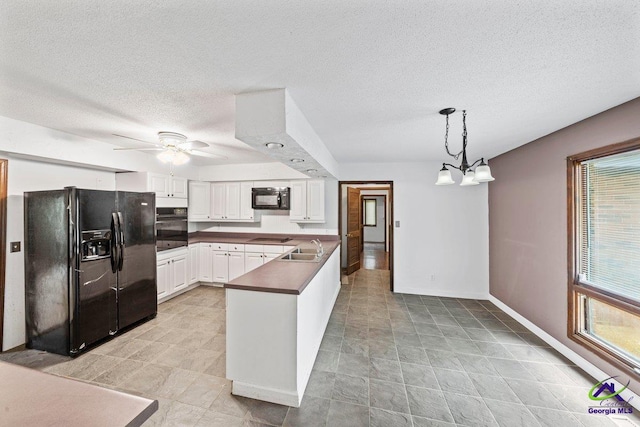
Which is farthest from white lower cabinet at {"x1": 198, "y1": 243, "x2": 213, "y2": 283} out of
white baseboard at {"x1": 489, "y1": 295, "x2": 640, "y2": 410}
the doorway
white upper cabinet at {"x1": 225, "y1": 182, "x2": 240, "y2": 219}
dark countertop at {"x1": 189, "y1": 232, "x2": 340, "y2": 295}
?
white baseboard at {"x1": 489, "y1": 295, "x2": 640, "y2": 410}

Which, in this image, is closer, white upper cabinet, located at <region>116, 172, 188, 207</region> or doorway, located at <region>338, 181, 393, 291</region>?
white upper cabinet, located at <region>116, 172, 188, 207</region>

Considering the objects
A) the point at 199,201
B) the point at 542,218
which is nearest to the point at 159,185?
the point at 199,201

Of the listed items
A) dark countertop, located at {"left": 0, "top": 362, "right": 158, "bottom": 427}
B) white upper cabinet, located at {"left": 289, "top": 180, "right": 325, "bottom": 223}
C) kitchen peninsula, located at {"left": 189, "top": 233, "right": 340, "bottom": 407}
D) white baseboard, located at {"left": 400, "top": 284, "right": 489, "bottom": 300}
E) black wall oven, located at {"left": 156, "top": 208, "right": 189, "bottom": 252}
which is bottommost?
white baseboard, located at {"left": 400, "top": 284, "right": 489, "bottom": 300}

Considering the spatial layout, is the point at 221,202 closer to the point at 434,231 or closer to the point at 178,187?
the point at 178,187

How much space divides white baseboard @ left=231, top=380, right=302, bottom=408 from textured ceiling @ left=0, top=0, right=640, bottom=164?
7.48ft

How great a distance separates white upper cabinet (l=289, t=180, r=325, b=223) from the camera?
4.59 meters

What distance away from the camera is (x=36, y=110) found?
7.19ft

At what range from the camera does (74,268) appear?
2.47m

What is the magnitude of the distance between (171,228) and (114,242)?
1261 mm

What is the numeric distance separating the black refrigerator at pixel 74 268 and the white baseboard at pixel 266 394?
6.11ft

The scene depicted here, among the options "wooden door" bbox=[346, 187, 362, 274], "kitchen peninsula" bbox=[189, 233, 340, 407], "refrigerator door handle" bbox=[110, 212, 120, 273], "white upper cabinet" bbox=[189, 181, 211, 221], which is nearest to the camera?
"kitchen peninsula" bbox=[189, 233, 340, 407]

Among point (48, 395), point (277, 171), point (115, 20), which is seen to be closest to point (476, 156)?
point (277, 171)

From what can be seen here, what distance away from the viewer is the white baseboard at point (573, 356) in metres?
1.89

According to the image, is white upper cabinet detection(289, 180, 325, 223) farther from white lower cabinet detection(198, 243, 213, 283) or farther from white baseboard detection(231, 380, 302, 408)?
white baseboard detection(231, 380, 302, 408)
